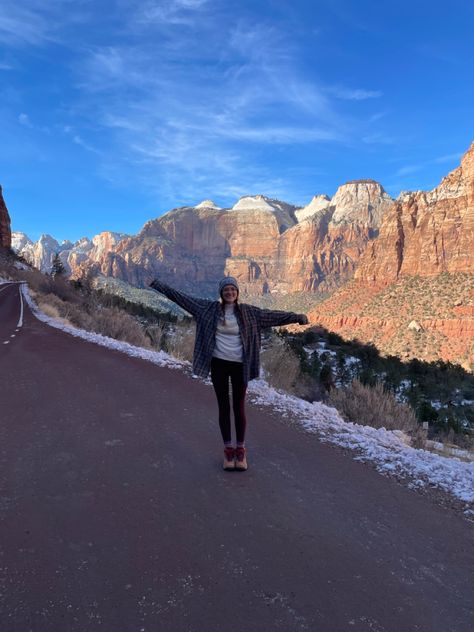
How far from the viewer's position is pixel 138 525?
3.47 m

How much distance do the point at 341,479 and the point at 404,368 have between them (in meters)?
26.0

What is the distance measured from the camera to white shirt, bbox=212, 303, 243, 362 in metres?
4.59

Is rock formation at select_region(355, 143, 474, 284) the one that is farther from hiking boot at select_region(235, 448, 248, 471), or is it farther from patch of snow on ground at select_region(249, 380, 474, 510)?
hiking boot at select_region(235, 448, 248, 471)

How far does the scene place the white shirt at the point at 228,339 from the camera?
4.59 metres

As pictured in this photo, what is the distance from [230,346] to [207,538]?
1.84m

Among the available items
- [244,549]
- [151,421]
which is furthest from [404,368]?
[244,549]

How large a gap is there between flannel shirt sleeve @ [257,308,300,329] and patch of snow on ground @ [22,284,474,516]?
1817 millimetres

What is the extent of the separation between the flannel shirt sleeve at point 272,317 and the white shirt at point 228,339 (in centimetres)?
31

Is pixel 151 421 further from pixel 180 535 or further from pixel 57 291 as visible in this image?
pixel 57 291

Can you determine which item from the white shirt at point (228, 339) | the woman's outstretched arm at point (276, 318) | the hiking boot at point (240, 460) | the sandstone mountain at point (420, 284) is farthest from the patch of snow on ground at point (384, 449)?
the sandstone mountain at point (420, 284)

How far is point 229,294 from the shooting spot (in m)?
4.53

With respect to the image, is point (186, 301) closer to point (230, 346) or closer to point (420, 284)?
point (230, 346)

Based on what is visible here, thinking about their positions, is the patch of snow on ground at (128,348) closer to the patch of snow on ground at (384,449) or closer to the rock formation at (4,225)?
the patch of snow on ground at (384,449)

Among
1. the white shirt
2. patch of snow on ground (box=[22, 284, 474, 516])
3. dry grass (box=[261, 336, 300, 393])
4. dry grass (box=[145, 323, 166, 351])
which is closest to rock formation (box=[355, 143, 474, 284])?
dry grass (box=[145, 323, 166, 351])
